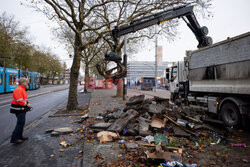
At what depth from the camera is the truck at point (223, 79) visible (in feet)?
17.1

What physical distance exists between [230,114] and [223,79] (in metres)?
1.30

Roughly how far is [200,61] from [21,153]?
24.4 ft

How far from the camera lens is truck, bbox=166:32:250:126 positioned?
520cm

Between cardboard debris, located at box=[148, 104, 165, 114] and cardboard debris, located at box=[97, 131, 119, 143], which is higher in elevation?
cardboard debris, located at box=[148, 104, 165, 114]

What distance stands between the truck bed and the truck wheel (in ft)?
1.74

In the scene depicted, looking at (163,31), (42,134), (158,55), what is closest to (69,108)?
(42,134)

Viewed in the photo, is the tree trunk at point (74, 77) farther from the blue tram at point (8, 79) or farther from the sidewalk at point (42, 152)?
the blue tram at point (8, 79)

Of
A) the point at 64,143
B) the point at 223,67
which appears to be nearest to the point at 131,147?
the point at 64,143

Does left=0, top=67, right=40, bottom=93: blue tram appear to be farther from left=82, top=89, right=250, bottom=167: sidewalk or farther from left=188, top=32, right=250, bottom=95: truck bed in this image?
left=188, top=32, right=250, bottom=95: truck bed

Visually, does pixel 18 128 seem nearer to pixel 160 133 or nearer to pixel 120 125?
pixel 120 125

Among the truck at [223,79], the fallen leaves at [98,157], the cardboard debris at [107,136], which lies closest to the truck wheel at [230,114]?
the truck at [223,79]

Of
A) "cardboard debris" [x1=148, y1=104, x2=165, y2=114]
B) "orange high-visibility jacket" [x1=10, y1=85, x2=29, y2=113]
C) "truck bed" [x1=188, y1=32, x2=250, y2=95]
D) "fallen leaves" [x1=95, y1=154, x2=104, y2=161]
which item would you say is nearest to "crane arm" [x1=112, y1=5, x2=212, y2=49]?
"truck bed" [x1=188, y1=32, x2=250, y2=95]

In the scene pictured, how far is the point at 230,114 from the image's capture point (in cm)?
578

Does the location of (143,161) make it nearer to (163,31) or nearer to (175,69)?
(175,69)
